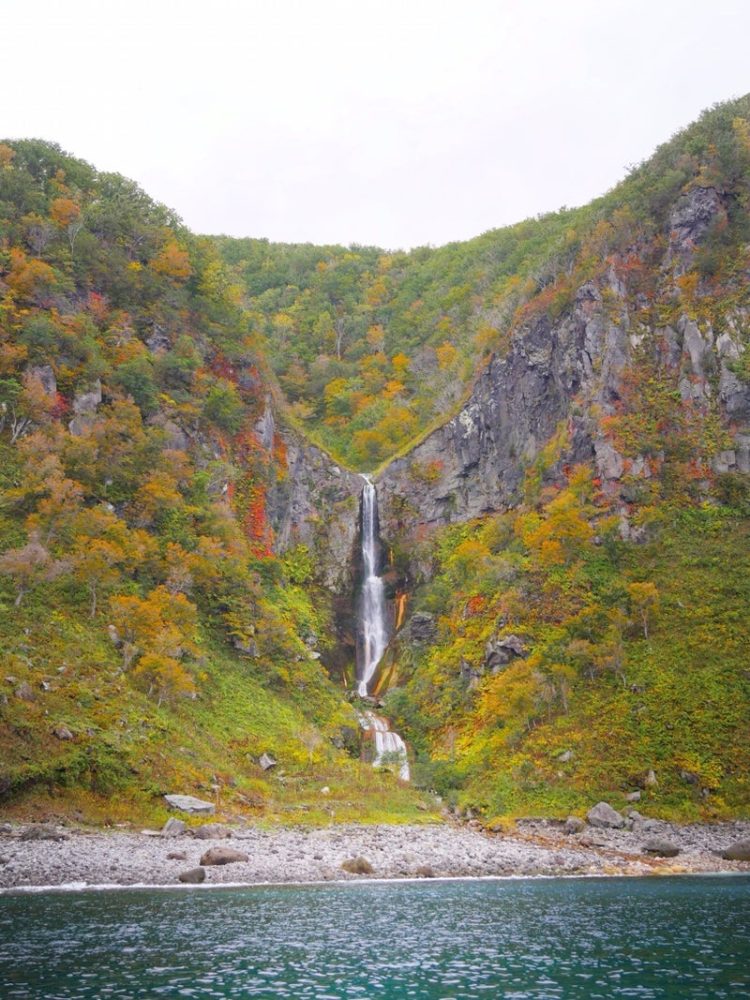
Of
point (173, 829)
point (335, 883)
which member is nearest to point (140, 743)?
point (173, 829)

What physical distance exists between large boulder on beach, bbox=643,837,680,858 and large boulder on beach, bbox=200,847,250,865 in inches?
688

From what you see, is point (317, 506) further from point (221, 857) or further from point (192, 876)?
point (192, 876)

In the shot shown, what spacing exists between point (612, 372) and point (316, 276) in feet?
226

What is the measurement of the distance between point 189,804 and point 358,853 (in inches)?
297

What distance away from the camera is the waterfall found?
62.1 metres

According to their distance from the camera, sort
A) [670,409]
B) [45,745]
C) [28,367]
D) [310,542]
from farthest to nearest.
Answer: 1. [310,542]
2. [670,409]
3. [28,367]
4. [45,745]

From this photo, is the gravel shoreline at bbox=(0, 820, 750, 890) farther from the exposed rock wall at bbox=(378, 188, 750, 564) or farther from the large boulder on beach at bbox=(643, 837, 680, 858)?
the exposed rock wall at bbox=(378, 188, 750, 564)

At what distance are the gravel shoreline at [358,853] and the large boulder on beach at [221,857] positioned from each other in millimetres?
238

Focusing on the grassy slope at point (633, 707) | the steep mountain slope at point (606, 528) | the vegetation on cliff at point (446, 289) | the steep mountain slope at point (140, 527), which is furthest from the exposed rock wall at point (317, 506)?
the grassy slope at point (633, 707)

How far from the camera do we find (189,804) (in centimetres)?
3444

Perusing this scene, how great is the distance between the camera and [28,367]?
52.1m

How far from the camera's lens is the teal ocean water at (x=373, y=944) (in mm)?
16531

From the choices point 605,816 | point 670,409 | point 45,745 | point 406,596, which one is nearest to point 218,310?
point 406,596

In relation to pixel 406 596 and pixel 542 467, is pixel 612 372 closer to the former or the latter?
pixel 542 467
